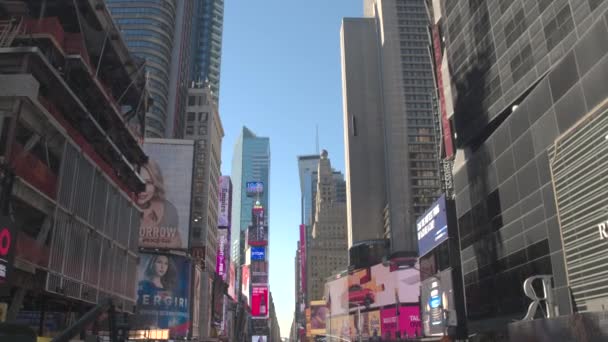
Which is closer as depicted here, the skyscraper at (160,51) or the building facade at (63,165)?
the building facade at (63,165)

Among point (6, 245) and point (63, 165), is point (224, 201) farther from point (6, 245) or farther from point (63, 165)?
point (6, 245)

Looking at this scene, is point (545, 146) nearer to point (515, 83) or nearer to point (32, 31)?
point (515, 83)

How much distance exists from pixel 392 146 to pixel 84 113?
483 feet

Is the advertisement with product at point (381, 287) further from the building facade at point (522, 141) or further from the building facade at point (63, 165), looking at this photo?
the building facade at point (63, 165)

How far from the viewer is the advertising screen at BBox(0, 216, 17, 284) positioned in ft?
75.7

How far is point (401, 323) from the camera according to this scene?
126000 millimetres

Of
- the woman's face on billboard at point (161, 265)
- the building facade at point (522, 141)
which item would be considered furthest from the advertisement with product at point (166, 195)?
the building facade at point (522, 141)

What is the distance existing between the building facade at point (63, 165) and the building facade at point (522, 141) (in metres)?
25.9

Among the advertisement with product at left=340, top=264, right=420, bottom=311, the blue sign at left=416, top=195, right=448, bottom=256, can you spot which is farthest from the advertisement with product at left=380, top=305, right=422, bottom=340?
the blue sign at left=416, top=195, right=448, bottom=256

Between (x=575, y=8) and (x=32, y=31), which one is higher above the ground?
(x=575, y=8)

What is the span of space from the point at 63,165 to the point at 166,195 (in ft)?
219

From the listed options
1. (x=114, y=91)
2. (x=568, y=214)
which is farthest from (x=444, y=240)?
(x=114, y=91)

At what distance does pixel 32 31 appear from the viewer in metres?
33.3

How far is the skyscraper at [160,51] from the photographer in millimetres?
145125
